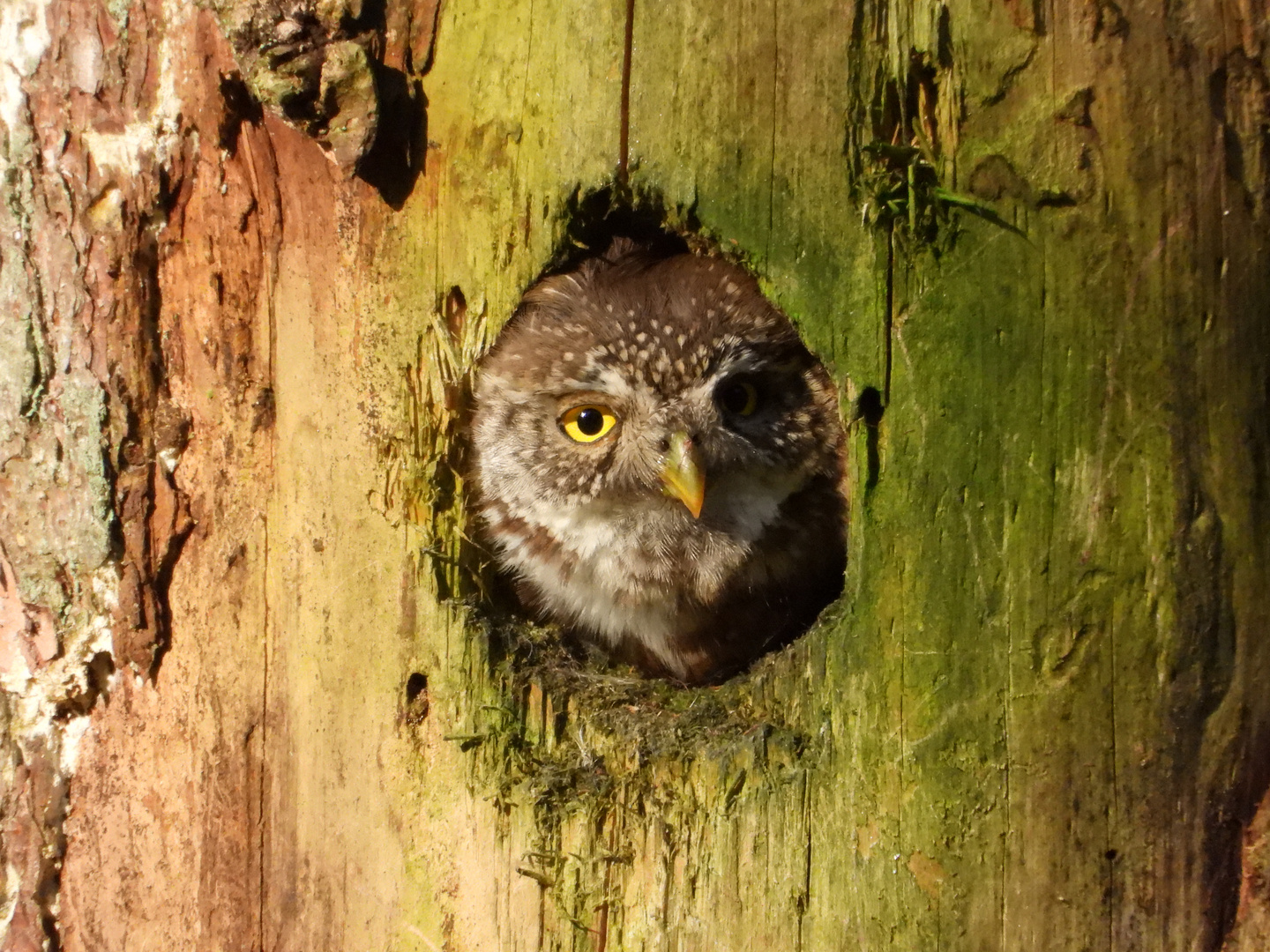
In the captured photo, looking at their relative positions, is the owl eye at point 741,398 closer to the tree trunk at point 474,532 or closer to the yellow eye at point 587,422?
the yellow eye at point 587,422

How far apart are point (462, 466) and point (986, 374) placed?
4.30ft

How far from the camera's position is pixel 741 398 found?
276 cm

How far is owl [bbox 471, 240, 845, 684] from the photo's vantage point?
2.63 metres

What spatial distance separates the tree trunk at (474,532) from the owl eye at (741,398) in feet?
2.16

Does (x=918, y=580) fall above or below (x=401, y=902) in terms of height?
above

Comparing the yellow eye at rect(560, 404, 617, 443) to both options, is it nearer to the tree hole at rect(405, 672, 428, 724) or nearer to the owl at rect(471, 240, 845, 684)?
the owl at rect(471, 240, 845, 684)

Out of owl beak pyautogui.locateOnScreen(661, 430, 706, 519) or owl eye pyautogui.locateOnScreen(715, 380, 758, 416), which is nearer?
owl beak pyautogui.locateOnScreen(661, 430, 706, 519)

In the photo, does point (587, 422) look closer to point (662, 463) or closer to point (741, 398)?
point (662, 463)

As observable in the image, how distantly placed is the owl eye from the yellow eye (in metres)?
0.31

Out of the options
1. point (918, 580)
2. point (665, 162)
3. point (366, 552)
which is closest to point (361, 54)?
point (665, 162)

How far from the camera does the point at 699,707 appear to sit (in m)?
2.29

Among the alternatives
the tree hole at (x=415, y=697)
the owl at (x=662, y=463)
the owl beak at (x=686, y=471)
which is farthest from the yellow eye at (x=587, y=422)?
the tree hole at (x=415, y=697)

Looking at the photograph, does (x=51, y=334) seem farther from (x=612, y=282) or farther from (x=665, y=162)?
(x=665, y=162)

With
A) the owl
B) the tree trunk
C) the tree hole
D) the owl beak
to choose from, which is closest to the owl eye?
the owl
